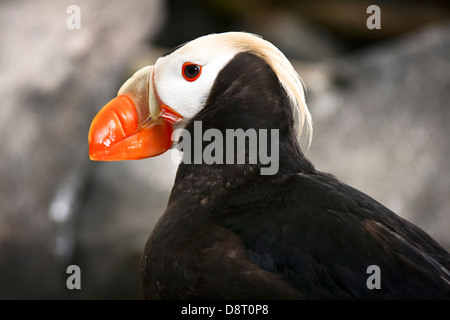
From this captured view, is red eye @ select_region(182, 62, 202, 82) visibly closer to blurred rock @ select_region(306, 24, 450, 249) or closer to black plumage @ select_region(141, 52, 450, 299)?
black plumage @ select_region(141, 52, 450, 299)

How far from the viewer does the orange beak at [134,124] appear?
2.19 metres

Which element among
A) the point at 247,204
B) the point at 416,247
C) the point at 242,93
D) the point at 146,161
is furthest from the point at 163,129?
the point at 146,161

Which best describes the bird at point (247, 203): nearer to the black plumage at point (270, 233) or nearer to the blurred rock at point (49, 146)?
the black plumage at point (270, 233)

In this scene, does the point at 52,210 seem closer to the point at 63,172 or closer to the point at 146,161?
the point at 63,172

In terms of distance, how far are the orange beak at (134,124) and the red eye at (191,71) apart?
136 mm

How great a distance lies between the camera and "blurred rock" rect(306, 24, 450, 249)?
16.5 feet

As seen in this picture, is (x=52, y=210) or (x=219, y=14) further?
(x=219, y=14)

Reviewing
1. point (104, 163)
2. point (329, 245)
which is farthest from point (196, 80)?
point (104, 163)

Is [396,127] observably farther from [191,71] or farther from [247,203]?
[247,203]

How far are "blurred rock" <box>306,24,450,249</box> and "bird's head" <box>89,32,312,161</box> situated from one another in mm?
3078

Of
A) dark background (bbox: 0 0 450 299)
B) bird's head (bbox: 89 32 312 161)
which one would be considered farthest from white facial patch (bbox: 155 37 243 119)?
dark background (bbox: 0 0 450 299)

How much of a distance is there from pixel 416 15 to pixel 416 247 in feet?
21.3

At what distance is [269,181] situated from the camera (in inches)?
80.5

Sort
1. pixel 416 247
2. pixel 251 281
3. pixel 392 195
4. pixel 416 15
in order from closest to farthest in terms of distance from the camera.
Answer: pixel 251 281, pixel 416 247, pixel 392 195, pixel 416 15
